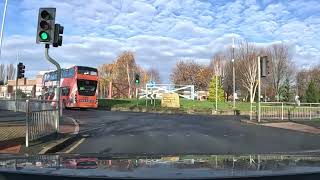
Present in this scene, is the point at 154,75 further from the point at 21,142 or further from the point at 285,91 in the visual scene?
the point at 21,142

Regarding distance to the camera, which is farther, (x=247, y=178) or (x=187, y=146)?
(x=187, y=146)

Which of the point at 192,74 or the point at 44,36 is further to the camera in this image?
the point at 192,74

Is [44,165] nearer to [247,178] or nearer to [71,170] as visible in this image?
[71,170]

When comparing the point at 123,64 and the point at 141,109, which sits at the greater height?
the point at 123,64

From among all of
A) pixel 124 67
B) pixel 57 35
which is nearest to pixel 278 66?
pixel 124 67

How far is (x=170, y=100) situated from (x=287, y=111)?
1909 cm

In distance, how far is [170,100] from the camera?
187 ft

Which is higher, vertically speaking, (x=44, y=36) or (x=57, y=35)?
(x=57, y=35)

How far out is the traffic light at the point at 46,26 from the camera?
1689cm

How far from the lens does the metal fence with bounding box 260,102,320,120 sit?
39250 mm

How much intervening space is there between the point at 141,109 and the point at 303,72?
5803 cm

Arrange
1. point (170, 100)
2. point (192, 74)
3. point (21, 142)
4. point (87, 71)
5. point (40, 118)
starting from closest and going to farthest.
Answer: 1. point (21, 142)
2. point (40, 118)
3. point (87, 71)
4. point (170, 100)
5. point (192, 74)

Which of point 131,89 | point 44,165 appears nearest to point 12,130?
A: point 44,165

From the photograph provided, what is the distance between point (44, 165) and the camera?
14.6 ft
